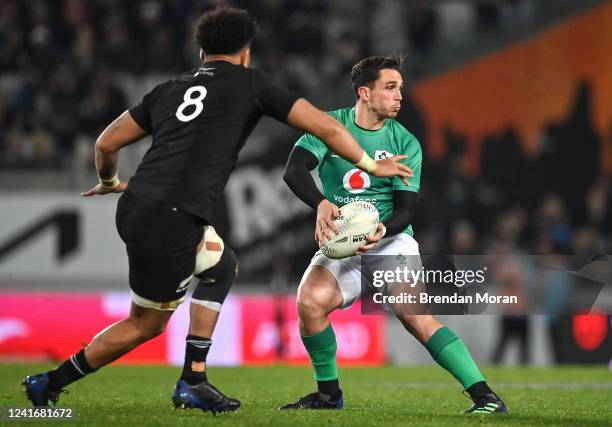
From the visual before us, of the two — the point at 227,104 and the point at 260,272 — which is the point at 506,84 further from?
the point at 227,104

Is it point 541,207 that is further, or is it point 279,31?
point 279,31

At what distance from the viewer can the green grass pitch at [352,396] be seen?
19.9ft

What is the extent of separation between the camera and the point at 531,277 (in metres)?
11.8

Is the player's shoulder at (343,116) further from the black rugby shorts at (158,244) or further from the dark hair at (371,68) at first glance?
the black rugby shorts at (158,244)

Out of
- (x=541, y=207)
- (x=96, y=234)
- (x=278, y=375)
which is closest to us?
(x=278, y=375)

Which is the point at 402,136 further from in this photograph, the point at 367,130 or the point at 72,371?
the point at 72,371

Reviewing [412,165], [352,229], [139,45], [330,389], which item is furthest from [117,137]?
[139,45]

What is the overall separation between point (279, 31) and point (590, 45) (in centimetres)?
490

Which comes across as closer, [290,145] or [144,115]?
[144,115]

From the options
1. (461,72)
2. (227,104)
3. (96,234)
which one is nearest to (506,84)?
(461,72)

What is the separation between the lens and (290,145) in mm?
15797

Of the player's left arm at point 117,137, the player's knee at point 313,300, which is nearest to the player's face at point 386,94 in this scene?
the player's knee at point 313,300

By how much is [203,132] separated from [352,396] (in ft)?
10.5

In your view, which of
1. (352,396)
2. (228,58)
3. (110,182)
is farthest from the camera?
(352,396)
